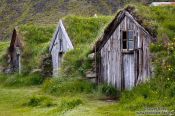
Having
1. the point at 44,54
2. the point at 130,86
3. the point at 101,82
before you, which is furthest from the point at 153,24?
the point at 44,54

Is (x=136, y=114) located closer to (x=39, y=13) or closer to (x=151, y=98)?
(x=151, y=98)

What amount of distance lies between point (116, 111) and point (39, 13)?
182 ft

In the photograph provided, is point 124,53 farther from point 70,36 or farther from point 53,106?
point 70,36

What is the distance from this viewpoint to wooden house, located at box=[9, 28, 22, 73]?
3519 cm

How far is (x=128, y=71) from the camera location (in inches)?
844

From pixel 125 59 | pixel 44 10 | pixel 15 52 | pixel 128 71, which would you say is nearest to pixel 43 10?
pixel 44 10

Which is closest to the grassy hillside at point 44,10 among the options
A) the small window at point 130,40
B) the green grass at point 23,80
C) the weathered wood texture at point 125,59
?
the green grass at point 23,80

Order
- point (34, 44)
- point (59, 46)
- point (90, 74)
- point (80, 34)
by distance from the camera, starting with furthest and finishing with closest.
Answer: point (34, 44), point (59, 46), point (80, 34), point (90, 74)

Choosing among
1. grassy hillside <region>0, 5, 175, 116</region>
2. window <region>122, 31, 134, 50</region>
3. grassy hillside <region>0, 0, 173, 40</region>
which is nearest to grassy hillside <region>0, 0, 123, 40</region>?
grassy hillside <region>0, 0, 173, 40</region>

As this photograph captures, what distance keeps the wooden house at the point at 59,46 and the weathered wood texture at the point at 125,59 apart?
540 centimetres

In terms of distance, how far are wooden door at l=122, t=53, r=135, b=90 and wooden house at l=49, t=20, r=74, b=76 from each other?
276 inches

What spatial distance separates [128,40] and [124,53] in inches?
21.8

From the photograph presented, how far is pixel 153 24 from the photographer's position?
20.1 m

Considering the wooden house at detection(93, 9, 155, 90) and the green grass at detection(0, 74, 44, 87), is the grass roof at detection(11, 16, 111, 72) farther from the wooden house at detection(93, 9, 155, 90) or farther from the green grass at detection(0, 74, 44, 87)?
the wooden house at detection(93, 9, 155, 90)
